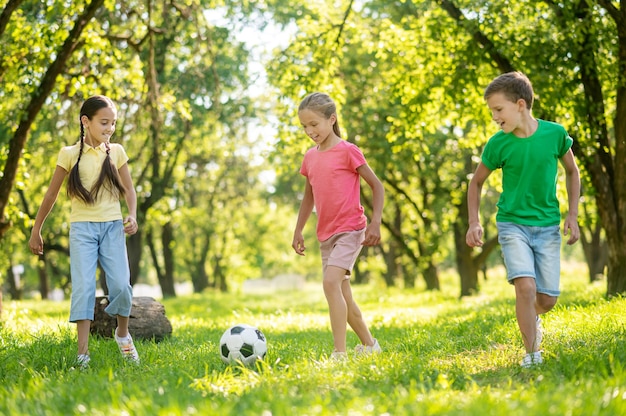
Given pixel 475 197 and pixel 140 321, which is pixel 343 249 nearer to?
pixel 475 197

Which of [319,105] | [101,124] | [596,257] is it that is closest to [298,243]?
[319,105]

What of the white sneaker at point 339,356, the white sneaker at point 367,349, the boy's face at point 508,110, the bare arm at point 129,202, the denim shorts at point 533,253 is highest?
the boy's face at point 508,110

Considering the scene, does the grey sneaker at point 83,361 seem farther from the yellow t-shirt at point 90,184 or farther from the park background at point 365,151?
the yellow t-shirt at point 90,184

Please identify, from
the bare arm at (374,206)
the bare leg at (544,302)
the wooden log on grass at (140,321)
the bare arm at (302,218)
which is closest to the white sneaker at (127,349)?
the wooden log on grass at (140,321)

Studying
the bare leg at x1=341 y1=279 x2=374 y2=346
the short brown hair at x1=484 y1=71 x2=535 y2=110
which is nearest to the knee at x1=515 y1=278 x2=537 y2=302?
the short brown hair at x1=484 y1=71 x2=535 y2=110

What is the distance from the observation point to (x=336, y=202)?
5.63m

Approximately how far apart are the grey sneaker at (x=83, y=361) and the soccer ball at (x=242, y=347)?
1076mm

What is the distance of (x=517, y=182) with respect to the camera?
17.0ft

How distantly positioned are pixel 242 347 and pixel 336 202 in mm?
1350

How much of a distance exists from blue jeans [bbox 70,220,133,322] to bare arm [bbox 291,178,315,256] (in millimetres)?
1417

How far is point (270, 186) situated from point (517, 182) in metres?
28.6

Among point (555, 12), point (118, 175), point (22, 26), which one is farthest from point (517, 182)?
point (22, 26)

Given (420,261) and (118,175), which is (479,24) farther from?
(420,261)

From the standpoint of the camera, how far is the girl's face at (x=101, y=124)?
577cm
